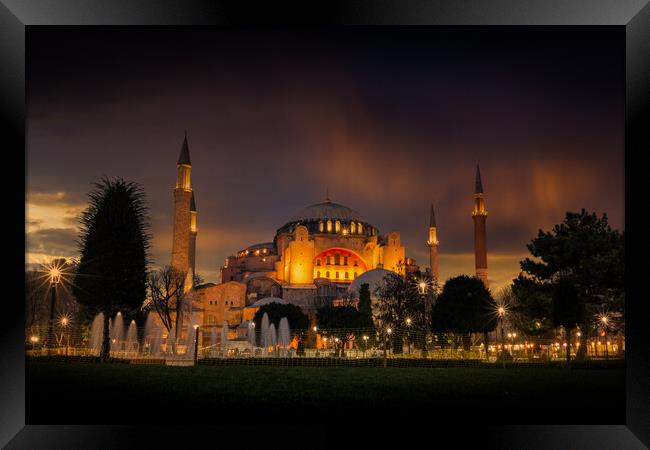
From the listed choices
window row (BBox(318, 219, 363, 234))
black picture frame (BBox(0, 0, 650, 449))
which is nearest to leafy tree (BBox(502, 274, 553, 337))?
black picture frame (BBox(0, 0, 650, 449))

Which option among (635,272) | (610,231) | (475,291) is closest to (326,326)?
(475,291)

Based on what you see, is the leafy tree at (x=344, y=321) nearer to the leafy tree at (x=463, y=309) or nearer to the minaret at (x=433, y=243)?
the leafy tree at (x=463, y=309)

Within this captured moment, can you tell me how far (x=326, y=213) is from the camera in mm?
65188

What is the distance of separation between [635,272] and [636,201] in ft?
2.48

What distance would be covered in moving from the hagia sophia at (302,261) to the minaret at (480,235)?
67 millimetres

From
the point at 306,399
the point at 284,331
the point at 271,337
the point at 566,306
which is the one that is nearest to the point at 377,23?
the point at 306,399

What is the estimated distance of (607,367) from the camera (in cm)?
1572

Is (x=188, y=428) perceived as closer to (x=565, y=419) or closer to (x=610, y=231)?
(x=565, y=419)

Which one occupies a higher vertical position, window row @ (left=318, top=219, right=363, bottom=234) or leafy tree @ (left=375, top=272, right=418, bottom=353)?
window row @ (left=318, top=219, right=363, bottom=234)

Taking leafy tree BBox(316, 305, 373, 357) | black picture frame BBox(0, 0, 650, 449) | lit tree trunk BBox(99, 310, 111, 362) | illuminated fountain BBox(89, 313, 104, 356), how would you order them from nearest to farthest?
black picture frame BBox(0, 0, 650, 449), lit tree trunk BBox(99, 310, 111, 362), illuminated fountain BBox(89, 313, 104, 356), leafy tree BBox(316, 305, 373, 357)

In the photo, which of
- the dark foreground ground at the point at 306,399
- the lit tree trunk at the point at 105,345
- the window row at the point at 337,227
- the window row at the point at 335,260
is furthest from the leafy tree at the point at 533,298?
the window row at the point at 337,227

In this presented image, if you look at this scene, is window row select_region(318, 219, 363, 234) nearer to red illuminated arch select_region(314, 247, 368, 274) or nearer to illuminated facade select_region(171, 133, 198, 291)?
red illuminated arch select_region(314, 247, 368, 274)

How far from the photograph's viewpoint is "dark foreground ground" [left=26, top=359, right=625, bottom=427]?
7008 millimetres

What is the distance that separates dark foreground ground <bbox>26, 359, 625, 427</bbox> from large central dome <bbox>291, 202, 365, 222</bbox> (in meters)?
54.2
